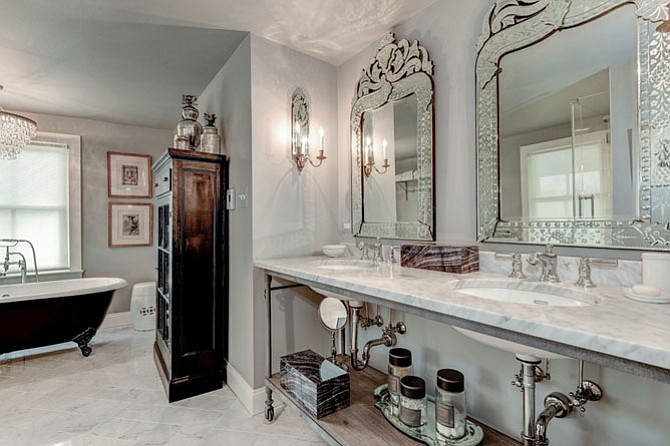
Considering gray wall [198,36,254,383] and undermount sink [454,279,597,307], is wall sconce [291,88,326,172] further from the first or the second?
undermount sink [454,279,597,307]

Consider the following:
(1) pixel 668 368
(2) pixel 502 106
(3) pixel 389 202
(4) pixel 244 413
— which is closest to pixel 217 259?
(4) pixel 244 413

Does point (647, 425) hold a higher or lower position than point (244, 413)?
higher

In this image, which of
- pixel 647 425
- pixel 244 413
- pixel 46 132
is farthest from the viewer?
pixel 46 132

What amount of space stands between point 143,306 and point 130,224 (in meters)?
0.99

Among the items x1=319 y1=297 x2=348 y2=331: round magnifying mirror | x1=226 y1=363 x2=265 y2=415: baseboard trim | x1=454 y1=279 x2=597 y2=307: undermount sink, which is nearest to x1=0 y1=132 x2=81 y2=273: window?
x1=226 y1=363 x2=265 y2=415: baseboard trim

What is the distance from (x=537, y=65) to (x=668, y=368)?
125 centimetres

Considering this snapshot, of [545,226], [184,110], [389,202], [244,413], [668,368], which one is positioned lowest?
[244,413]

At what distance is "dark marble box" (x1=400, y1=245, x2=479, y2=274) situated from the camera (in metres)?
1.51

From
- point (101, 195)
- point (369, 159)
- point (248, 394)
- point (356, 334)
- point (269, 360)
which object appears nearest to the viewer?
point (356, 334)

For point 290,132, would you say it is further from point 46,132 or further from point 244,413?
point 46,132

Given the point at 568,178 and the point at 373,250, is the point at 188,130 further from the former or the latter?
the point at 568,178

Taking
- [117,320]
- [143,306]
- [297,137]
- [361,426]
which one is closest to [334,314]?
[361,426]

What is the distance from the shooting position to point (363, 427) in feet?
4.71

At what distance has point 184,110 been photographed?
251 centimetres
